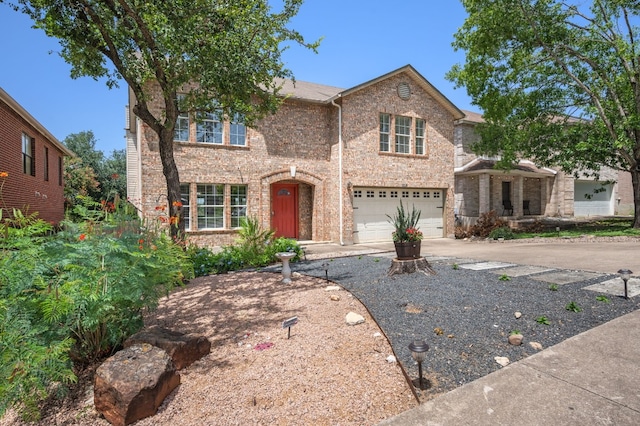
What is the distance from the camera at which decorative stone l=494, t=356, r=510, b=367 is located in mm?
3264

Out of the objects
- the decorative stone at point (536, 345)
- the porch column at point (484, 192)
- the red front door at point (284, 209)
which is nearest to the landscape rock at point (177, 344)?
the decorative stone at point (536, 345)

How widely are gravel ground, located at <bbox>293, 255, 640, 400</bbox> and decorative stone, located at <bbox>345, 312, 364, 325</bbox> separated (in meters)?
0.21

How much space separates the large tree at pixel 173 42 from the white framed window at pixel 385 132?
23.4 feet

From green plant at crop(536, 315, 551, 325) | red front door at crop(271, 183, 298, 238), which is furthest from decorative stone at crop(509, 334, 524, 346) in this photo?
red front door at crop(271, 183, 298, 238)

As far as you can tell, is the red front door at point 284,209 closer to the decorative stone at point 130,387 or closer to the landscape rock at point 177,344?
the landscape rock at point 177,344

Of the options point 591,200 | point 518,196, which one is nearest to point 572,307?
point 518,196

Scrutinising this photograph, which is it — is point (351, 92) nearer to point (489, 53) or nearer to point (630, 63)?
point (489, 53)

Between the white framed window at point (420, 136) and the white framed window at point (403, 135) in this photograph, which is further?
the white framed window at point (420, 136)

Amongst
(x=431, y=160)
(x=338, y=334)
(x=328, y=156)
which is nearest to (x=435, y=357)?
(x=338, y=334)

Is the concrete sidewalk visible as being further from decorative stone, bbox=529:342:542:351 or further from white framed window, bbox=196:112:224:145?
white framed window, bbox=196:112:224:145

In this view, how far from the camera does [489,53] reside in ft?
50.3

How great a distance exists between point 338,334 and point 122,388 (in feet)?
7.46

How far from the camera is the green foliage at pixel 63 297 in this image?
2.49m

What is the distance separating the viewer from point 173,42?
6227 mm
